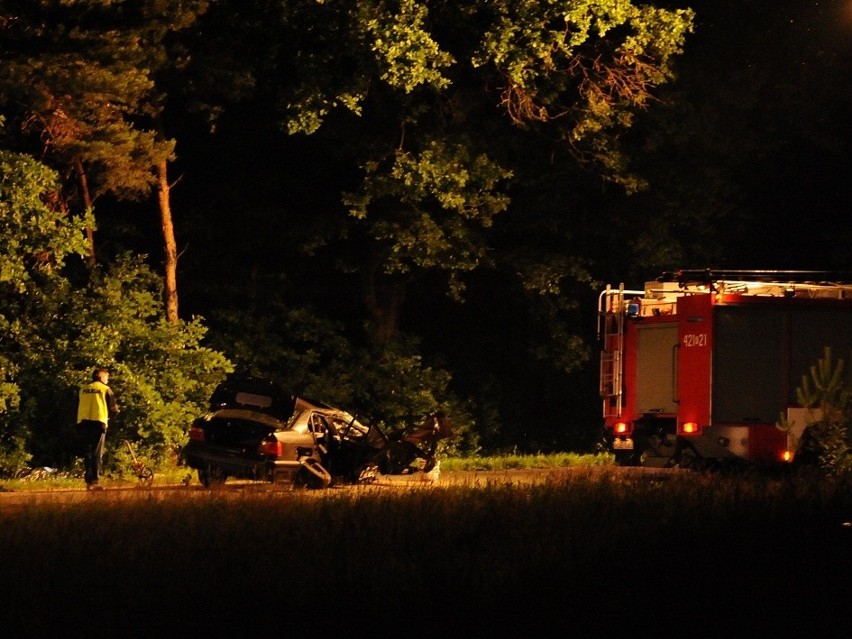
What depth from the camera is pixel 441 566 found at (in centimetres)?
1148

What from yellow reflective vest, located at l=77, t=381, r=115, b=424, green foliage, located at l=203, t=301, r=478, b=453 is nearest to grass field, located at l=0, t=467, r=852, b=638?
yellow reflective vest, located at l=77, t=381, r=115, b=424

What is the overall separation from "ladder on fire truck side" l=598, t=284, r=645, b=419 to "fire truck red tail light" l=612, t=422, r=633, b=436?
0.47 ft

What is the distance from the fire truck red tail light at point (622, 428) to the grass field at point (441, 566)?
7.44 m

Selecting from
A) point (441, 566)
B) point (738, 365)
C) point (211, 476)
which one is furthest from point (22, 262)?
point (441, 566)

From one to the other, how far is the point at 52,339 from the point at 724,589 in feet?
54.8

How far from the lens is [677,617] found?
33.9 feet

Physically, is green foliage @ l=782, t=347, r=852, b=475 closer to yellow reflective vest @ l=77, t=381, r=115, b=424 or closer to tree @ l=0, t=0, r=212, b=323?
yellow reflective vest @ l=77, t=381, r=115, b=424

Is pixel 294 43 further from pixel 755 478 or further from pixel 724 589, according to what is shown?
pixel 724 589

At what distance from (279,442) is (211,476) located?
1025mm

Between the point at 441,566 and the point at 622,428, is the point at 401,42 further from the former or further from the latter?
the point at 441,566

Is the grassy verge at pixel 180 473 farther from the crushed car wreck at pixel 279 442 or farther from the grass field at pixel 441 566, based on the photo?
the grass field at pixel 441 566

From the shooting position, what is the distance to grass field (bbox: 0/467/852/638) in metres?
9.88

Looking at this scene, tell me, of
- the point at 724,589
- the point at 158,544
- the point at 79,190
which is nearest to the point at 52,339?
the point at 79,190

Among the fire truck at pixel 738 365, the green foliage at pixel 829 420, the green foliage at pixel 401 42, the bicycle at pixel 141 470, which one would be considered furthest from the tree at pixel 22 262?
the green foliage at pixel 829 420
